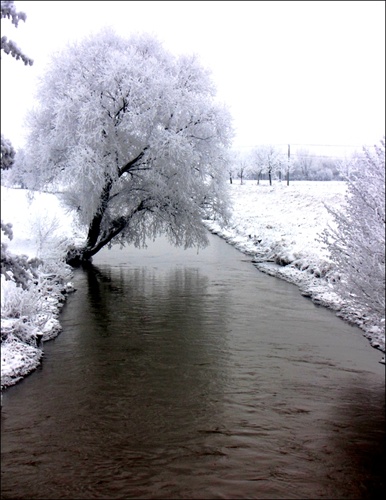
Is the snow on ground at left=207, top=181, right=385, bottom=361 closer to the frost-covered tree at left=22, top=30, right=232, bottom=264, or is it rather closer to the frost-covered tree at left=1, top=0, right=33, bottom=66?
the frost-covered tree at left=22, top=30, right=232, bottom=264

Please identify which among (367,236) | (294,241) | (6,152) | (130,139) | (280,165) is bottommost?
(294,241)

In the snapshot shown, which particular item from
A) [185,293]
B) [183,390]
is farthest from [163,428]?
[185,293]

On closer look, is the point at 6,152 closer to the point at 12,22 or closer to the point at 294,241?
the point at 12,22

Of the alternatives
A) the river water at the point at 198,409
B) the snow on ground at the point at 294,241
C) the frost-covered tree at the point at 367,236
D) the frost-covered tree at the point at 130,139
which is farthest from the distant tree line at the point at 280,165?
the frost-covered tree at the point at 367,236

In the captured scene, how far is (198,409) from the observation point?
934 cm

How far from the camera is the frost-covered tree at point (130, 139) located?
68.1 ft

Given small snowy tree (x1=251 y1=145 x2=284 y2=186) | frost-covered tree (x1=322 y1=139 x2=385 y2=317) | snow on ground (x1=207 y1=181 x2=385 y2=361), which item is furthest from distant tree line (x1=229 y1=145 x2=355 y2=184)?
frost-covered tree (x1=322 y1=139 x2=385 y2=317)

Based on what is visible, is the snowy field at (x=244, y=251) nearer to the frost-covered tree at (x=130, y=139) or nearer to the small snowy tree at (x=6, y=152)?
the small snowy tree at (x=6, y=152)

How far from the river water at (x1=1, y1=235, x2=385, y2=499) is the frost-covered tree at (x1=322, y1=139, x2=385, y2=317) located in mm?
1949

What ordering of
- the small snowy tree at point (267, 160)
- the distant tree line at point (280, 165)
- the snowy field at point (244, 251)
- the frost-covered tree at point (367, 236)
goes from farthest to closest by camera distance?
the distant tree line at point (280, 165) → the small snowy tree at point (267, 160) → the snowy field at point (244, 251) → the frost-covered tree at point (367, 236)

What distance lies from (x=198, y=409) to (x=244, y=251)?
22.5m

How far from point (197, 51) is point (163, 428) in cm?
1905

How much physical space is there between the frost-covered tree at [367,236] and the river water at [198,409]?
6.39 feet

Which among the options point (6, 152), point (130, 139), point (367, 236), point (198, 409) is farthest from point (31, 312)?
point (130, 139)
